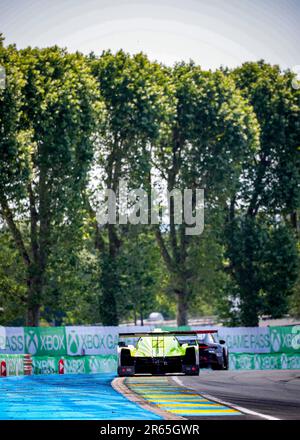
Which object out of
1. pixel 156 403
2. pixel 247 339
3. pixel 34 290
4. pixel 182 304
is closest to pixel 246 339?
pixel 247 339

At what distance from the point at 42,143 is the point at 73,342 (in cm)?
1456

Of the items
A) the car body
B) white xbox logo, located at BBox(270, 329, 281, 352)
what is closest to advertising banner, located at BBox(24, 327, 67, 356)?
white xbox logo, located at BBox(270, 329, 281, 352)

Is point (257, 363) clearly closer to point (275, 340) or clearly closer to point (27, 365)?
point (275, 340)

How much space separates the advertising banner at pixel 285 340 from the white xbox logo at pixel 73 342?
1460 cm

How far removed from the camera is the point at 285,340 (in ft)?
194

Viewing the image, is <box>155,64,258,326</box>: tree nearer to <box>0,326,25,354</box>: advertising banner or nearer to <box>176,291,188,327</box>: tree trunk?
<box>176,291,188,327</box>: tree trunk

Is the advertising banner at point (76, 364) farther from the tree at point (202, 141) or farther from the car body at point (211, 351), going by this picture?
the tree at point (202, 141)

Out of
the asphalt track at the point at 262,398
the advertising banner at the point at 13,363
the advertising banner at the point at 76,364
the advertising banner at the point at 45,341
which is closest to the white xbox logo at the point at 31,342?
the advertising banner at the point at 45,341

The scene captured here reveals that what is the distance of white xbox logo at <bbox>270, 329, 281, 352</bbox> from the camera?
5912 cm

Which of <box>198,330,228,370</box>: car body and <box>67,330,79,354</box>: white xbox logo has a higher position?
<box>198,330,228,370</box>: car body

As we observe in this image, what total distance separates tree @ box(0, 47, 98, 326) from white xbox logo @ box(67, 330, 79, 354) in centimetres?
914

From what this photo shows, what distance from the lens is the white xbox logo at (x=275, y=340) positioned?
5912 centimetres

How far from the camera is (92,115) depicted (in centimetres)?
6084

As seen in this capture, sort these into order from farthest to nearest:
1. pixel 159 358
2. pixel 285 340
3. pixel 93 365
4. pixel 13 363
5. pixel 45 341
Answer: pixel 285 340 → pixel 45 341 → pixel 93 365 → pixel 13 363 → pixel 159 358
